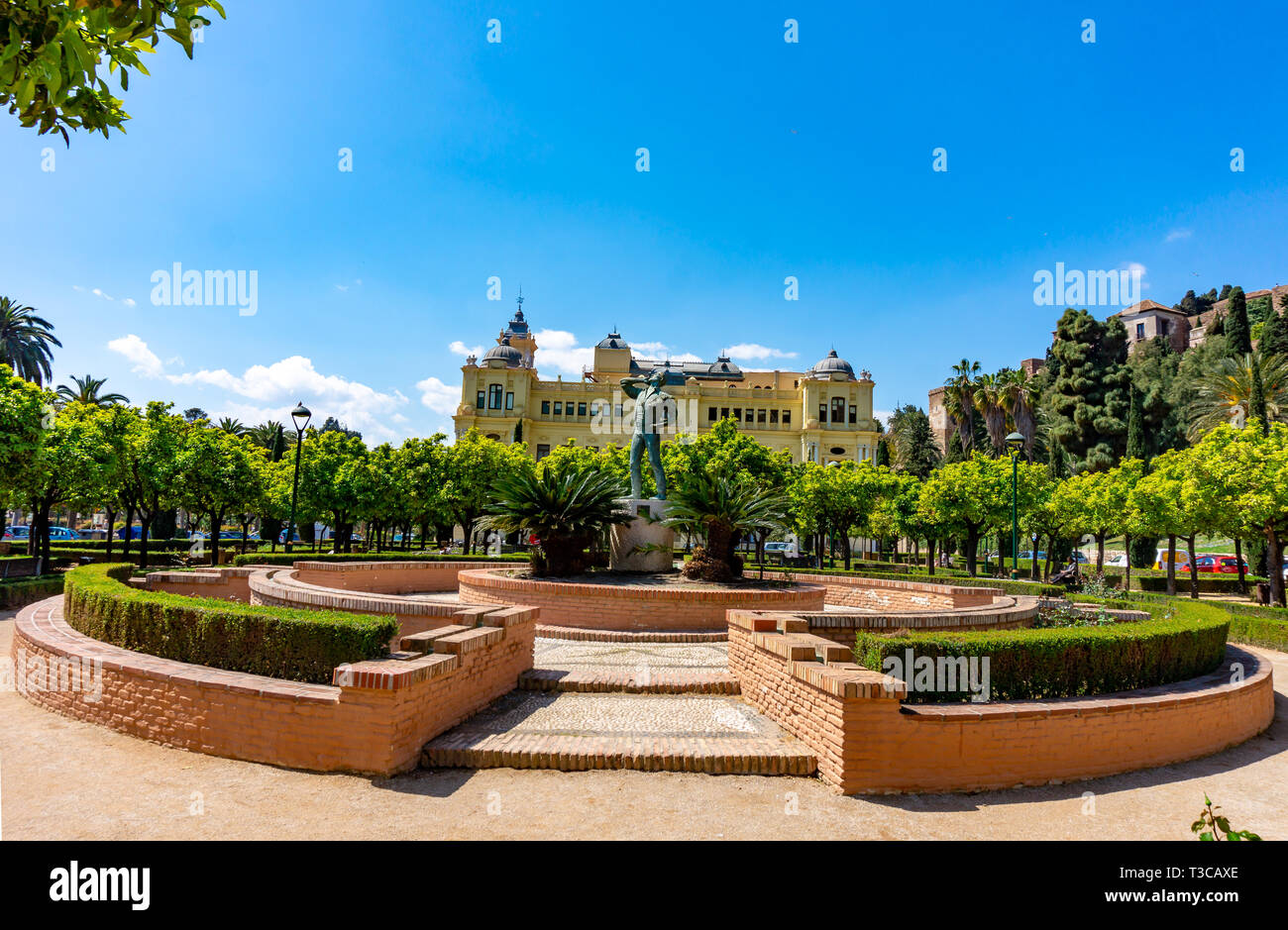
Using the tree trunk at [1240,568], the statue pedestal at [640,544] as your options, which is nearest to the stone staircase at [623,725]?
the statue pedestal at [640,544]

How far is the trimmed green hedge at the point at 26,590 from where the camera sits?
15514mm

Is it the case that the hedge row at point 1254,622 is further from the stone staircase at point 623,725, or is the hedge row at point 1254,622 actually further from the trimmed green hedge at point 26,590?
the trimmed green hedge at point 26,590

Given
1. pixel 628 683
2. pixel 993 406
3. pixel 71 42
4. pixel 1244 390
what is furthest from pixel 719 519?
pixel 993 406

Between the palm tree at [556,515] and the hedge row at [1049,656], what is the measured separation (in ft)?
25.3

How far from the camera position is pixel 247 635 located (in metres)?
6.57

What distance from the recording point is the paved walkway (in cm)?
434

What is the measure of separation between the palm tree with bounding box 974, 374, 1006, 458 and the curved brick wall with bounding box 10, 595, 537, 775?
181 feet

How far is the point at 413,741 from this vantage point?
17.8 ft

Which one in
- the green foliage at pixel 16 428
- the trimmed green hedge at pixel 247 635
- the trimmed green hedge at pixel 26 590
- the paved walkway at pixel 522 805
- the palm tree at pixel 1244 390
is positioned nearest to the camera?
the paved walkway at pixel 522 805

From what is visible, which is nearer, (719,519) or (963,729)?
(963,729)

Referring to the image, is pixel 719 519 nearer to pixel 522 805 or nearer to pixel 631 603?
pixel 631 603

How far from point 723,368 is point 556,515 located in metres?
64.7
